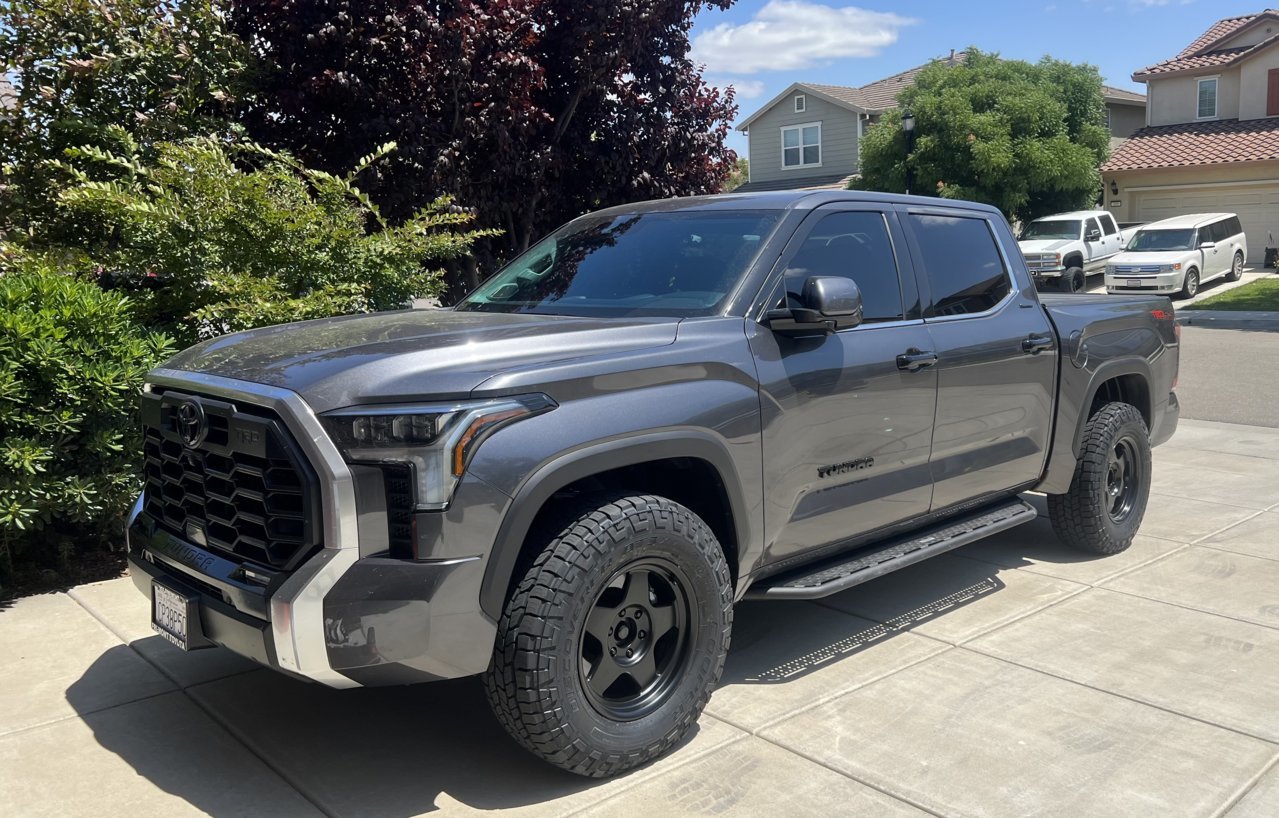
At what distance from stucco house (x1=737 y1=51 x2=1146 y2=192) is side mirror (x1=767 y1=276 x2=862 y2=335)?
104 feet

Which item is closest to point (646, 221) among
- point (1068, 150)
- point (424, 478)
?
point (424, 478)

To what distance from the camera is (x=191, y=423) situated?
348cm

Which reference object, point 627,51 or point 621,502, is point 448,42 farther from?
point 621,502

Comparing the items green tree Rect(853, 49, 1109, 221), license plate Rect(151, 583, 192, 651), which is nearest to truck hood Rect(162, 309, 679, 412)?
license plate Rect(151, 583, 192, 651)

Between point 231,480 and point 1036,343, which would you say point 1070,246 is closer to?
point 1036,343

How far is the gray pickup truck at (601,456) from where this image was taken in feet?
10.1

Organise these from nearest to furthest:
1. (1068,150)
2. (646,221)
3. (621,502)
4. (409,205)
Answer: (621,502) < (646,221) < (409,205) < (1068,150)

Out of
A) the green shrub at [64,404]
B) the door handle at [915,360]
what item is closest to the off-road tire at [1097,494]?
the door handle at [915,360]

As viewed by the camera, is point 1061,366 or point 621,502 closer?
point 621,502

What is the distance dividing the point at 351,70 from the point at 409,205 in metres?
1.06

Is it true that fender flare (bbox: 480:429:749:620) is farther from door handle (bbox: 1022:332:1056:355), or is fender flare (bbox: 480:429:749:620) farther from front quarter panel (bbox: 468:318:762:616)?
door handle (bbox: 1022:332:1056:355)

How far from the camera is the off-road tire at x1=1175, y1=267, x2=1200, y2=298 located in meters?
24.7

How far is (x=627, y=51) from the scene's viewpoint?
29.2 ft

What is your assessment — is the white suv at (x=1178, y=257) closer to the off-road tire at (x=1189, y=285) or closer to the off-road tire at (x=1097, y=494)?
the off-road tire at (x=1189, y=285)
